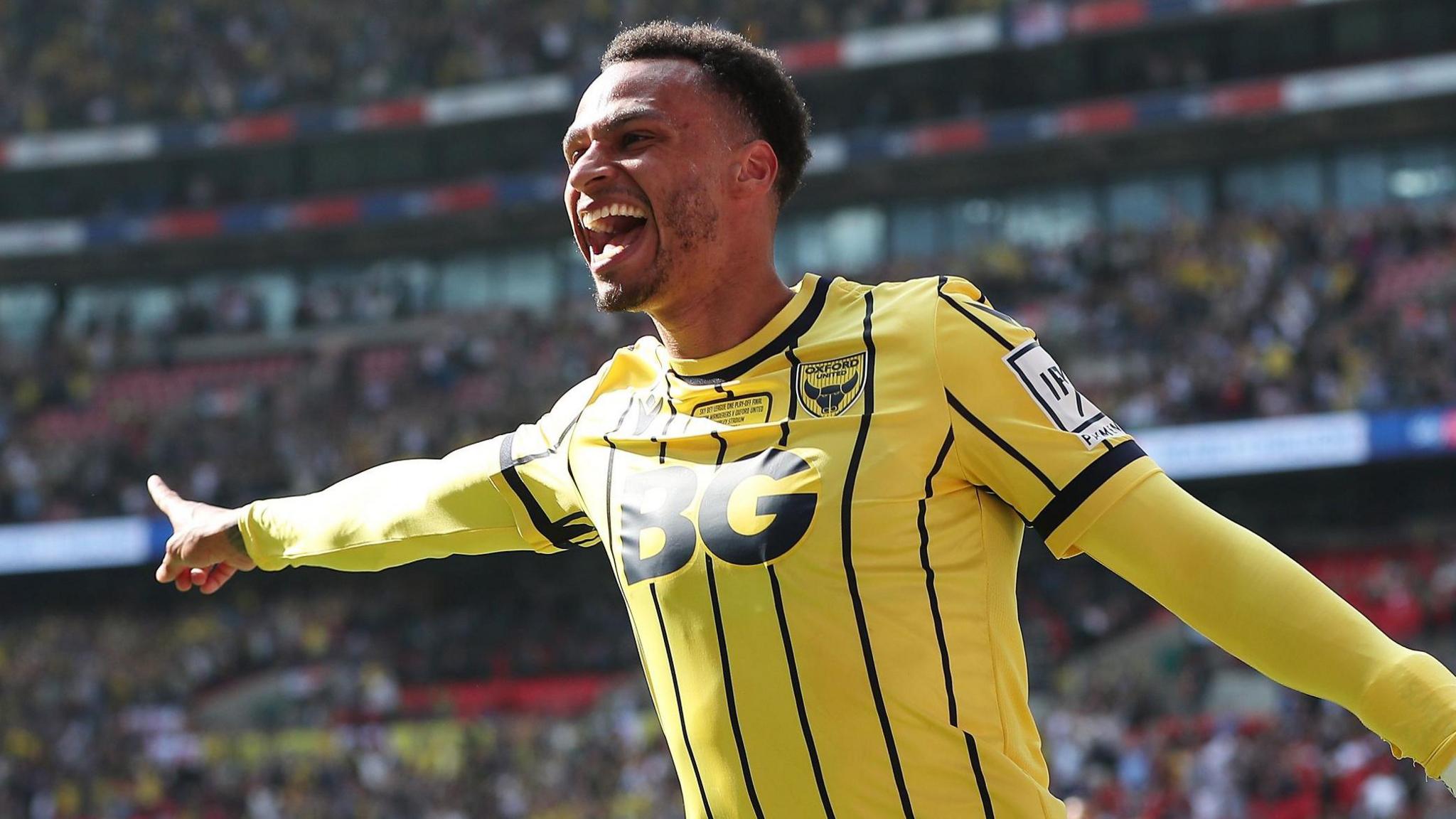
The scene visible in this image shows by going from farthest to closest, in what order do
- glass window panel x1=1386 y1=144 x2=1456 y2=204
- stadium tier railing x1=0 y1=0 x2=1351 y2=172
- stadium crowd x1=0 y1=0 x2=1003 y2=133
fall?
1. stadium crowd x1=0 y1=0 x2=1003 y2=133
2. stadium tier railing x1=0 y1=0 x2=1351 y2=172
3. glass window panel x1=1386 y1=144 x2=1456 y2=204

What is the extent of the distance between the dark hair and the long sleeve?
862 mm

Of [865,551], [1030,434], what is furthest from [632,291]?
[1030,434]

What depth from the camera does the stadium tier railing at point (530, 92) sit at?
91.2 ft

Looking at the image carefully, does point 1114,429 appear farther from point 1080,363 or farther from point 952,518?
point 1080,363

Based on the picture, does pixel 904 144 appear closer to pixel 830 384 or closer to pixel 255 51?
pixel 255 51

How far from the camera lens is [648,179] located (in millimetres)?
2432

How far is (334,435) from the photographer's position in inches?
1073

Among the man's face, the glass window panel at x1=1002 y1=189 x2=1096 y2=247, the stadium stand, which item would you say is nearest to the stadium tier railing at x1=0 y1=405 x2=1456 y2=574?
the stadium stand

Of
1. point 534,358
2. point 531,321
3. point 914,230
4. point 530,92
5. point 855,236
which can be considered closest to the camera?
point 534,358

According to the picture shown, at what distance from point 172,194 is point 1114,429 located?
1375 inches

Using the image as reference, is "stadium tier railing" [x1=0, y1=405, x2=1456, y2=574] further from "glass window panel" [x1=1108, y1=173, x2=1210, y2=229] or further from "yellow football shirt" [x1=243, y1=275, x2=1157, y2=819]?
"yellow football shirt" [x1=243, y1=275, x2=1157, y2=819]

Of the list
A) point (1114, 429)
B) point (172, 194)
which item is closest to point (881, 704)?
point (1114, 429)

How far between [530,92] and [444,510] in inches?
1172

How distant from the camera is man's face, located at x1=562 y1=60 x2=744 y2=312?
8.02ft
